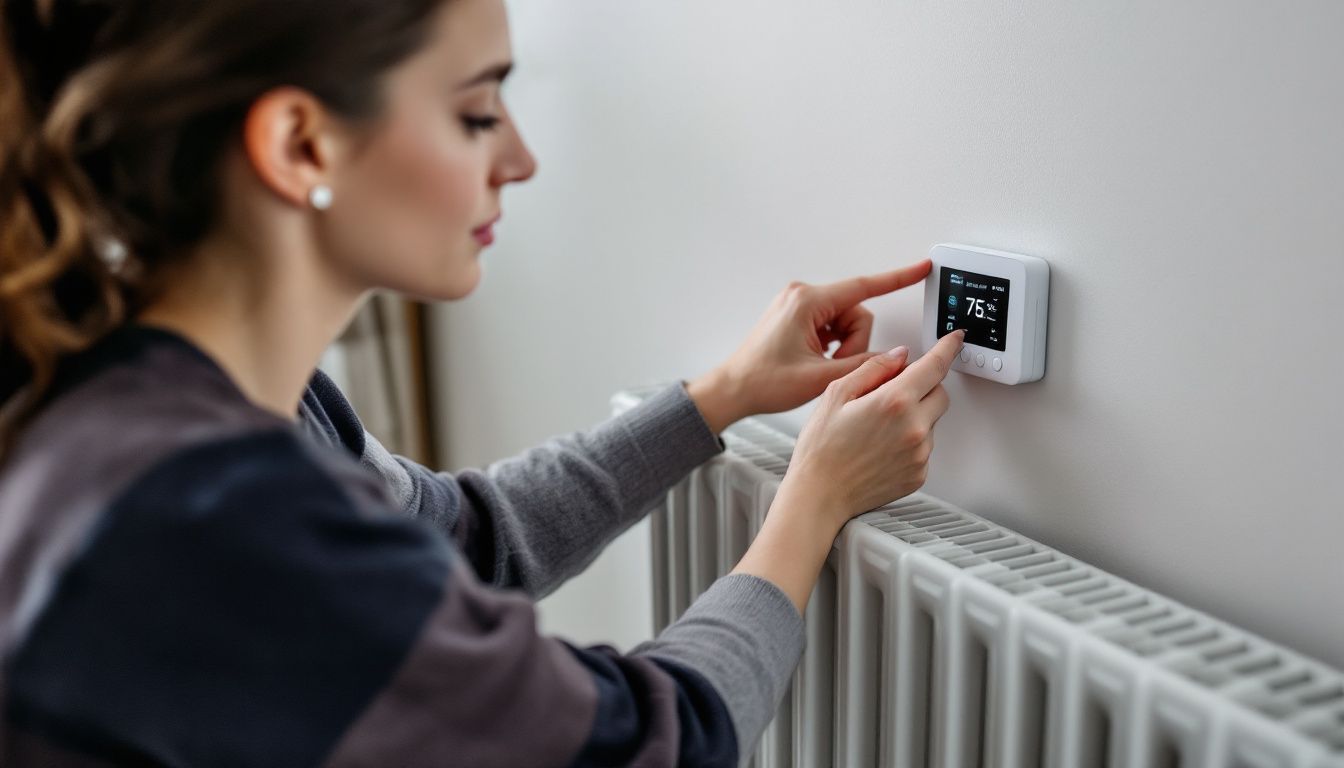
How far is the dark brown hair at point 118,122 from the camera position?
581 mm

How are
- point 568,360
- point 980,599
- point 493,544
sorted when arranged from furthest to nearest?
point 568,360 → point 493,544 → point 980,599

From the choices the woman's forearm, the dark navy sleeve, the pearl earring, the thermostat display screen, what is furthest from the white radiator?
the pearl earring

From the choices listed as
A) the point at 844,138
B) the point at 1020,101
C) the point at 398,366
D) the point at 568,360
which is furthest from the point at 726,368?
the point at 398,366

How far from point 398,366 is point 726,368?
3.13ft

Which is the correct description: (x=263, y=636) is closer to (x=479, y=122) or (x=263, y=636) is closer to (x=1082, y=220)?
(x=479, y=122)

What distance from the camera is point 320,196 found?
2.11ft

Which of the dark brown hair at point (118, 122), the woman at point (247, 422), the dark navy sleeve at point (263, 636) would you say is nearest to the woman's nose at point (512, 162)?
the woman at point (247, 422)

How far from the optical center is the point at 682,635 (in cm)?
75

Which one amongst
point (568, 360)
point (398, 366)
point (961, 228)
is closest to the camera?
point (961, 228)

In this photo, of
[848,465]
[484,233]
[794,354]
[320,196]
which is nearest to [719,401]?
[794,354]

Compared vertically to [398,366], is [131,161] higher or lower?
higher

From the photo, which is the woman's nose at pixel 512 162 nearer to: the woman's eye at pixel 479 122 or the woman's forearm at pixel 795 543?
the woman's eye at pixel 479 122

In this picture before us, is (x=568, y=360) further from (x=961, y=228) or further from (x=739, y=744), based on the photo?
(x=739, y=744)

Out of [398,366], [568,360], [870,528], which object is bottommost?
[398,366]
